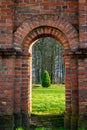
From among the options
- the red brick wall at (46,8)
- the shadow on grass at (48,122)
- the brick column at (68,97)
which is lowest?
the shadow on grass at (48,122)

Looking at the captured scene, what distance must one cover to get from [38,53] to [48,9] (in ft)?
80.0

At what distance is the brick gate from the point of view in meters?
7.72

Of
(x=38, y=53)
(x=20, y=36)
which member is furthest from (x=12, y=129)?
(x=38, y=53)

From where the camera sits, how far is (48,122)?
356 inches

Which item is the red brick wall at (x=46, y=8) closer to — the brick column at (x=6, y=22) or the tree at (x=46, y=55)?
the brick column at (x=6, y=22)

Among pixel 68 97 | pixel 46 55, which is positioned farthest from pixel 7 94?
pixel 46 55

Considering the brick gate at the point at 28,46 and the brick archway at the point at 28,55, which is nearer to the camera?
the brick gate at the point at 28,46

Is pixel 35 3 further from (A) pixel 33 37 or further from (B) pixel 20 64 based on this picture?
(B) pixel 20 64

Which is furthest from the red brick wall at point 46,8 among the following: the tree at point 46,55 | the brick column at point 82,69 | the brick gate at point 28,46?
the tree at point 46,55

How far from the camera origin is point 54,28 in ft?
26.5

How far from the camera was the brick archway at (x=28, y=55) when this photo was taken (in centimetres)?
790

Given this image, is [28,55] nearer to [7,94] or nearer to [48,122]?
[7,94]

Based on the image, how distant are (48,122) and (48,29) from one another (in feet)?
10.3

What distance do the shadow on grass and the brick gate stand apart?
544 mm
